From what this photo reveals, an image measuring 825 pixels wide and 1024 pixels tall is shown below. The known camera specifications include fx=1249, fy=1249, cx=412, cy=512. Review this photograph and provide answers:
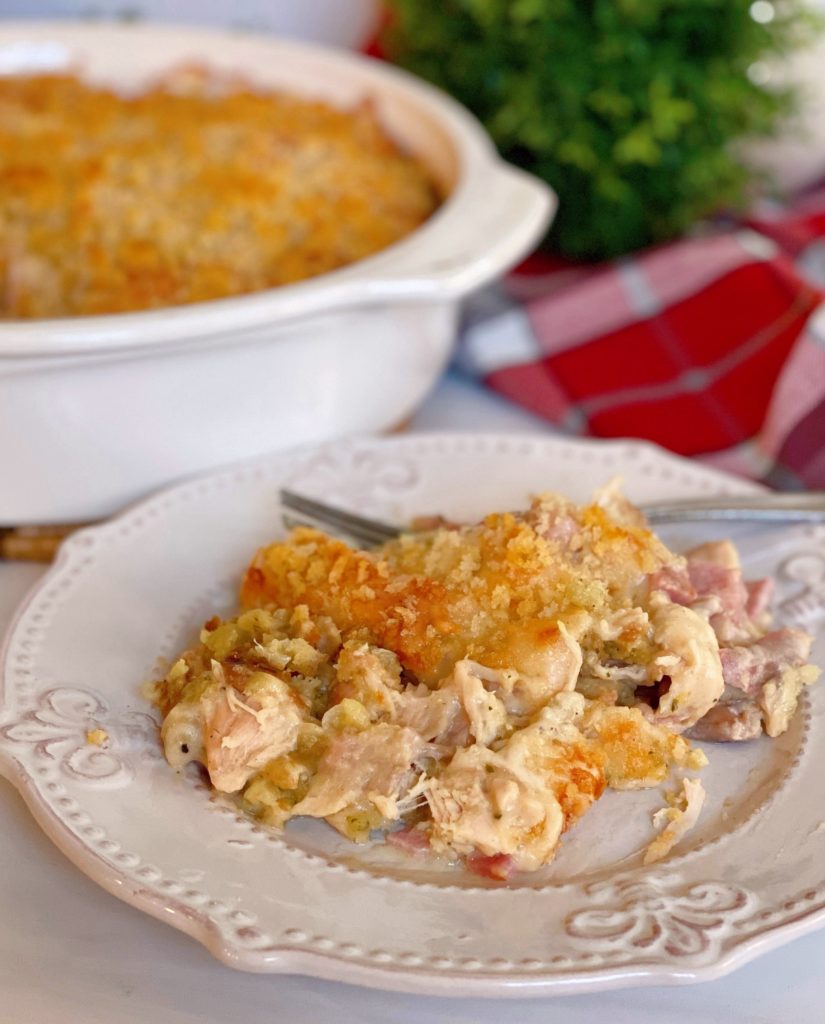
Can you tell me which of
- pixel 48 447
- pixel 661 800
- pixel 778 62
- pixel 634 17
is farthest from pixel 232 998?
pixel 778 62

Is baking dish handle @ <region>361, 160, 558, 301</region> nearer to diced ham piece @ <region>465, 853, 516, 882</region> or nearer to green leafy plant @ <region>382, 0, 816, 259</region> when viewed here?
green leafy plant @ <region>382, 0, 816, 259</region>

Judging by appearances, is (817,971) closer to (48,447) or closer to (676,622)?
(676,622)

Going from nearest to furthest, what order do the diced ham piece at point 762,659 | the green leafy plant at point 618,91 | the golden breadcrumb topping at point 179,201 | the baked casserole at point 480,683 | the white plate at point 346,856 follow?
the white plate at point 346,856, the baked casserole at point 480,683, the diced ham piece at point 762,659, the golden breadcrumb topping at point 179,201, the green leafy plant at point 618,91

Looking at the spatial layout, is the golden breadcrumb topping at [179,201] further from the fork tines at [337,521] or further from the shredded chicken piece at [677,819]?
the shredded chicken piece at [677,819]

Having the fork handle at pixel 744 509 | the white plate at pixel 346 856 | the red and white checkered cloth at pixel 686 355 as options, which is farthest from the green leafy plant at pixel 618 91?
the white plate at pixel 346 856

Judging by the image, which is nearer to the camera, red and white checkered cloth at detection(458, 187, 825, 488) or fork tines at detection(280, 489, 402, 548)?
fork tines at detection(280, 489, 402, 548)

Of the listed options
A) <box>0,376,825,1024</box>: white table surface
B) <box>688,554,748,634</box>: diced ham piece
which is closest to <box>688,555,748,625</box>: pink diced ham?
<box>688,554,748,634</box>: diced ham piece

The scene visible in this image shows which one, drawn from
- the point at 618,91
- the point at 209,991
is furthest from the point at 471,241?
the point at 209,991
